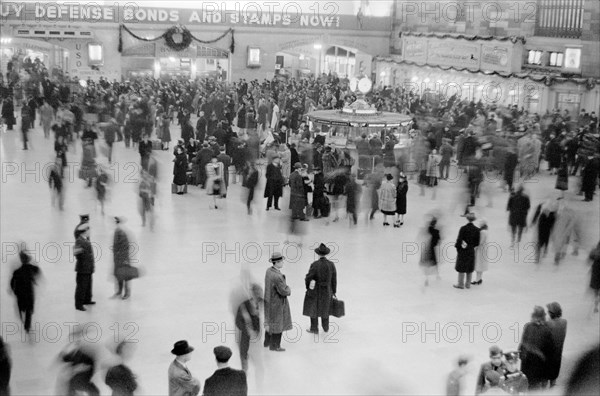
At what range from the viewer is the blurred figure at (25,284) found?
8664 mm

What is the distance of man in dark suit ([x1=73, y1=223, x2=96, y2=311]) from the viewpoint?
31.1ft

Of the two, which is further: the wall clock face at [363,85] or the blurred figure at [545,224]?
the wall clock face at [363,85]

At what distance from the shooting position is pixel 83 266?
9570 millimetres

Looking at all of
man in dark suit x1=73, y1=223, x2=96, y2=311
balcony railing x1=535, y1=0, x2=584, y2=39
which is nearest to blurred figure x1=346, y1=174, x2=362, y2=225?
man in dark suit x1=73, y1=223, x2=96, y2=311

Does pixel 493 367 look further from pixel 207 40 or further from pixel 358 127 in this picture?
pixel 207 40

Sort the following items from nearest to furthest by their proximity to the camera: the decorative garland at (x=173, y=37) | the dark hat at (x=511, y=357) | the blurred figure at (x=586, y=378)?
the blurred figure at (x=586, y=378) → the dark hat at (x=511, y=357) → the decorative garland at (x=173, y=37)

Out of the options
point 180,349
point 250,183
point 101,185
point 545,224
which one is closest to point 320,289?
point 180,349

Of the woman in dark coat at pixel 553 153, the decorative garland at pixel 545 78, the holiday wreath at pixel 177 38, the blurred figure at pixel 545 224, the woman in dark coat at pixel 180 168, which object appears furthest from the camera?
the holiday wreath at pixel 177 38

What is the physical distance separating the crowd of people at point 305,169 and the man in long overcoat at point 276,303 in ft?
0.05

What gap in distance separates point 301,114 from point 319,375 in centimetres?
1831

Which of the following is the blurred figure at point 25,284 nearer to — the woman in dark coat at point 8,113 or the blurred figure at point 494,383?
the blurred figure at point 494,383

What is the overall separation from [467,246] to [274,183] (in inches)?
202

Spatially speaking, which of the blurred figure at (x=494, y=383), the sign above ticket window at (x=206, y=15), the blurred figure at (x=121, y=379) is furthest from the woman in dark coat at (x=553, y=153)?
the sign above ticket window at (x=206, y=15)

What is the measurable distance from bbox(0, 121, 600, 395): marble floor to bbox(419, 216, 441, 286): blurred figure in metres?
0.33
